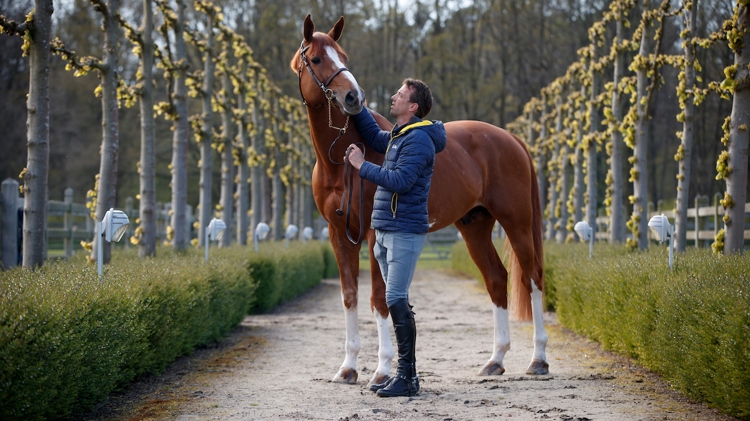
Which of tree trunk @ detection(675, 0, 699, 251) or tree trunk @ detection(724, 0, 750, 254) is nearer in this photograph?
tree trunk @ detection(724, 0, 750, 254)

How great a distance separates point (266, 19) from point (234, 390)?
21208 mm

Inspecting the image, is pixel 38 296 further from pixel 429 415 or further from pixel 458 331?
pixel 458 331

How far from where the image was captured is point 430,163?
4.77 metres

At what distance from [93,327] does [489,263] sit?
3.16 meters

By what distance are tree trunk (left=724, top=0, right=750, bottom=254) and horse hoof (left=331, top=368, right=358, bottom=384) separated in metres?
3.52

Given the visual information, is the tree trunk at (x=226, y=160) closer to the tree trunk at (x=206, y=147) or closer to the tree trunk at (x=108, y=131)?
the tree trunk at (x=206, y=147)

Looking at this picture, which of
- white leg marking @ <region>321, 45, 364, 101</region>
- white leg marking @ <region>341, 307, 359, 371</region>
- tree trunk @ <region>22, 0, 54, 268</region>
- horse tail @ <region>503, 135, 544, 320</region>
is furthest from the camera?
horse tail @ <region>503, 135, 544, 320</region>

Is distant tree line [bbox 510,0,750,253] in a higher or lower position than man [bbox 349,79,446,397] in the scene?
higher

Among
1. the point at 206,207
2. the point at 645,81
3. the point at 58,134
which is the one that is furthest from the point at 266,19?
the point at 645,81

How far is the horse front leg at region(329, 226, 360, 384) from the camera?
5395 millimetres

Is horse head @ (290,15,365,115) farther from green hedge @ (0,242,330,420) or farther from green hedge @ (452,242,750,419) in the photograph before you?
green hedge @ (452,242,750,419)

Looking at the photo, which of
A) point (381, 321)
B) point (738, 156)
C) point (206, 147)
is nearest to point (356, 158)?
point (381, 321)

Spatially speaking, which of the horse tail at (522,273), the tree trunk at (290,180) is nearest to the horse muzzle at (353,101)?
the horse tail at (522,273)

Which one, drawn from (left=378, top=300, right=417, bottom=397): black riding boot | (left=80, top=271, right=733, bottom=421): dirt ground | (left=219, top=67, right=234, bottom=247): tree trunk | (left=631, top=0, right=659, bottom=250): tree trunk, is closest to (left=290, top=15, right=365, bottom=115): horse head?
(left=378, top=300, right=417, bottom=397): black riding boot
